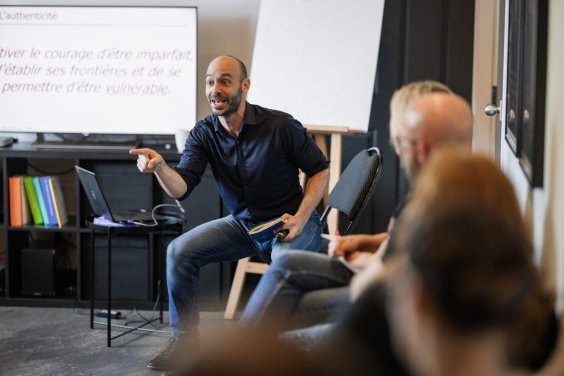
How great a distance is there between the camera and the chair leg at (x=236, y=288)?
167 inches

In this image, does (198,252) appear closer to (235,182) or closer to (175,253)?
(175,253)

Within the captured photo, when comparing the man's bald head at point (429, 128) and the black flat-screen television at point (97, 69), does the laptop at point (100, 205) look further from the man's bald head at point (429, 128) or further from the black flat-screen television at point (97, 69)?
the man's bald head at point (429, 128)

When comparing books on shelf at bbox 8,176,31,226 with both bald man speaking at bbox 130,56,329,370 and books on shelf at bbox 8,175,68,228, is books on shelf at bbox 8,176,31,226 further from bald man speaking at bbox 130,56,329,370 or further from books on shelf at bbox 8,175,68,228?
bald man speaking at bbox 130,56,329,370

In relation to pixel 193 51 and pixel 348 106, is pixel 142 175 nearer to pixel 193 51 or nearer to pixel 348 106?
pixel 193 51

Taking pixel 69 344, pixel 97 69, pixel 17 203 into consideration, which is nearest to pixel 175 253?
pixel 69 344

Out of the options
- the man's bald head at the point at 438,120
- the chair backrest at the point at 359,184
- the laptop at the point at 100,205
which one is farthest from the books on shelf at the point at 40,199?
the man's bald head at the point at 438,120

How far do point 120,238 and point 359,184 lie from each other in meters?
1.66

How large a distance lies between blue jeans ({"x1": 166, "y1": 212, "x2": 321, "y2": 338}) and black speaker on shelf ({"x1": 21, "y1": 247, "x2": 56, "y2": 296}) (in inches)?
53.4

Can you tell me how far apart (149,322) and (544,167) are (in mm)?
2523

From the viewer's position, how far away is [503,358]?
800 millimetres

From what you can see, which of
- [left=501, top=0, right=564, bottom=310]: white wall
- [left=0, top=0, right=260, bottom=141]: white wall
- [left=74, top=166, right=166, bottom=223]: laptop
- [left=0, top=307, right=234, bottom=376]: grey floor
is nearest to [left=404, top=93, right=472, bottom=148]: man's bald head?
[left=501, top=0, right=564, bottom=310]: white wall

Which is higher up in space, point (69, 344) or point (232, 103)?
point (232, 103)

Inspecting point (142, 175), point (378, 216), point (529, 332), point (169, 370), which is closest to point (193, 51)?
point (142, 175)

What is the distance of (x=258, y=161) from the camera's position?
338cm
